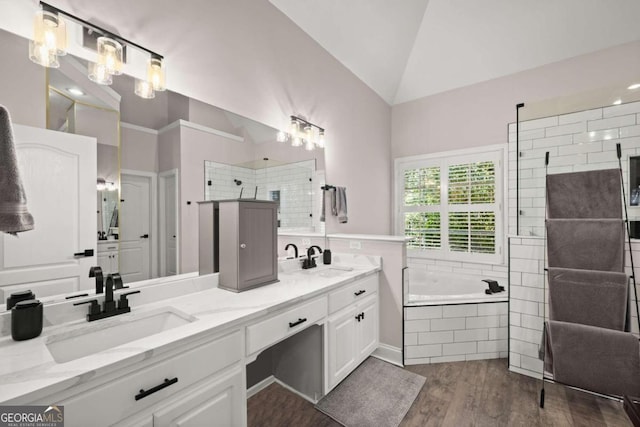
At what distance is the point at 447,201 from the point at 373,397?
249 cm

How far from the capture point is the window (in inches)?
127

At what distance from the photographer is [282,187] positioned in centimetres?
224

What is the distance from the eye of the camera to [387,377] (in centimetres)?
215

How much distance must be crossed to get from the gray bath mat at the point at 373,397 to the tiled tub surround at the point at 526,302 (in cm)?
84

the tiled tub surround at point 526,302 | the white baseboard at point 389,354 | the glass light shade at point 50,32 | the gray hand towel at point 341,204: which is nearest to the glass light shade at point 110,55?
the glass light shade at point 50,32

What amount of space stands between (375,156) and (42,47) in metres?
3.10

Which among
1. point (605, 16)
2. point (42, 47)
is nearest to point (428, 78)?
point (605, 16)

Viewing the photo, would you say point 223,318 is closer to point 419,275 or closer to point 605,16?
point 419,275

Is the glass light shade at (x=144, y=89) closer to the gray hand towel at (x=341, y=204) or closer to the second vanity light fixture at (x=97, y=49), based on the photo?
the second vanity light fixture at (x=97, y=49)

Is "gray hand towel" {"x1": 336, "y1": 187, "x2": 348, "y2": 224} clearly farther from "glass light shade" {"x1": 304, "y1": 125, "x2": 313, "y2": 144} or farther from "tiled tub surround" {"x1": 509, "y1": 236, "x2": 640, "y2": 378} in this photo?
"tiled tub surround" {"x1": 509, "y1": 236, "x2": 640, "y2": 378}

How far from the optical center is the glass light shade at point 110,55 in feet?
4.26

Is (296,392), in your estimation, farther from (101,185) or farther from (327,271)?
(101,185)

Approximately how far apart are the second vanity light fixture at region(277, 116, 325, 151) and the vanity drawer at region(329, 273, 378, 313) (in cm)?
128

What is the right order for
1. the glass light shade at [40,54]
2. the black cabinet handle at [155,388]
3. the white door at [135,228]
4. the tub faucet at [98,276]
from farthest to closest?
1. the white door at [135,228]
2. the tub faucet at [98,276]
3. the glass light shade at [40,54]
4. the black cabinet handle at [155,388]
